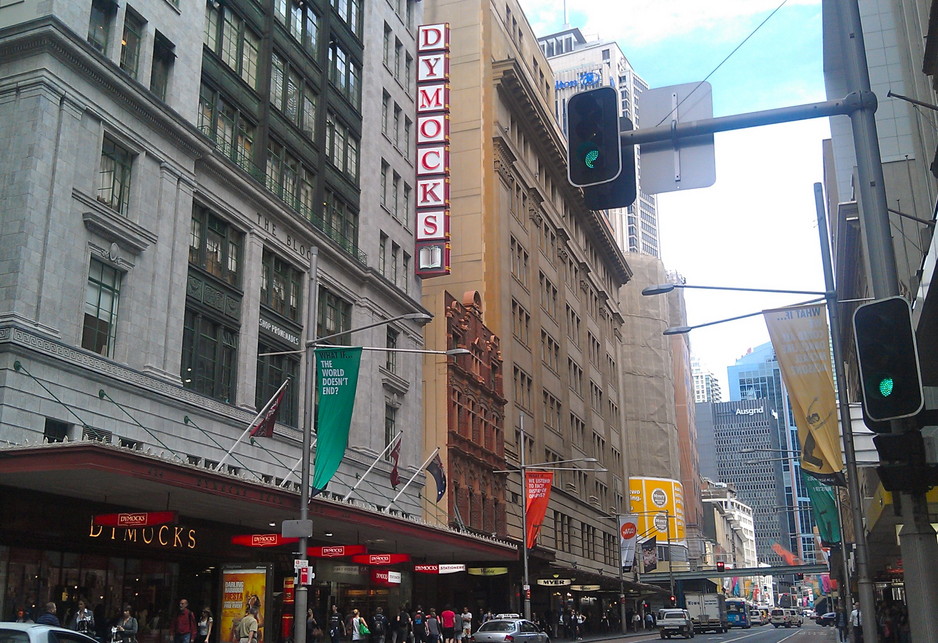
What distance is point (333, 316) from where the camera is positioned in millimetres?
43875

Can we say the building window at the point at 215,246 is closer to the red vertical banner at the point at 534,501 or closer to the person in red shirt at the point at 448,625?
the person in red shirt at the point at 448,625

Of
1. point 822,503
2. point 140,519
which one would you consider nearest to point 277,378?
point 140,519

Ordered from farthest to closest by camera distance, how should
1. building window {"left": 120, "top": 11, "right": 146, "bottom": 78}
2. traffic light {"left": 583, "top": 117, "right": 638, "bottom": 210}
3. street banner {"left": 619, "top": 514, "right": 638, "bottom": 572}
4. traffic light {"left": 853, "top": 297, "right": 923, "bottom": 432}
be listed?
street banner {"left": 619, "top": 514, "right": 638, "bottom": 572}
building window {"left": 120, "top": 11, "right": 146, "bottom": 78}
traffic light {"left": 583, "top": 117, "right": 638, "bottom": 210}
traffic light {"left": 853, "top": 297, "right": 923, "bottom": 432}

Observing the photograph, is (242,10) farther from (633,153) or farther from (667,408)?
(667,408)

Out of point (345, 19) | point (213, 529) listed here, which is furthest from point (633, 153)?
point (345, 19)

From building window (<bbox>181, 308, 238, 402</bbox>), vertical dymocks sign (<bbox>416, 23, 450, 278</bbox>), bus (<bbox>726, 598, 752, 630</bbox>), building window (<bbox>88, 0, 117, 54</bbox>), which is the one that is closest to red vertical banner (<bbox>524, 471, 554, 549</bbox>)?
vertical dymocks sign (<bbox>416, 23, 450, 278</bbox>)

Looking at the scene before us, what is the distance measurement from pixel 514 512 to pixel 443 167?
77.2ft


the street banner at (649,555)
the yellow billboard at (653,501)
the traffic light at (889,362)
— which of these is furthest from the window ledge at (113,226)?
the yellow billboard at (653,501)

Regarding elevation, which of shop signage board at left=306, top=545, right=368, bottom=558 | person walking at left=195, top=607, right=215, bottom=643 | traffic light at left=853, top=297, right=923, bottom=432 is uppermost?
traffic light at left=853, top=297, right=923, bottom=432

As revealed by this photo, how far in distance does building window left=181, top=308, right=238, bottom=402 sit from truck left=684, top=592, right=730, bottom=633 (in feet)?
193

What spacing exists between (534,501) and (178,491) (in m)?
29.1

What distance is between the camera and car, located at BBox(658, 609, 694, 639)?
62.1 m

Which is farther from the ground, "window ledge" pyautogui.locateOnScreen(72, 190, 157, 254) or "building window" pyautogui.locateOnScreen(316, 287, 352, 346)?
"building window" pyautogui.locateOnScreen(316, 287, 352, 346)

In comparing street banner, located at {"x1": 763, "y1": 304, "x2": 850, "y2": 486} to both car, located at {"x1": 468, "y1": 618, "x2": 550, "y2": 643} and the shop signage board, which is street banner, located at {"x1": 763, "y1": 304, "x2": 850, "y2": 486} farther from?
car, located at {"x1": 468, "y1": 618, "x2": 550, "y2": 643}
